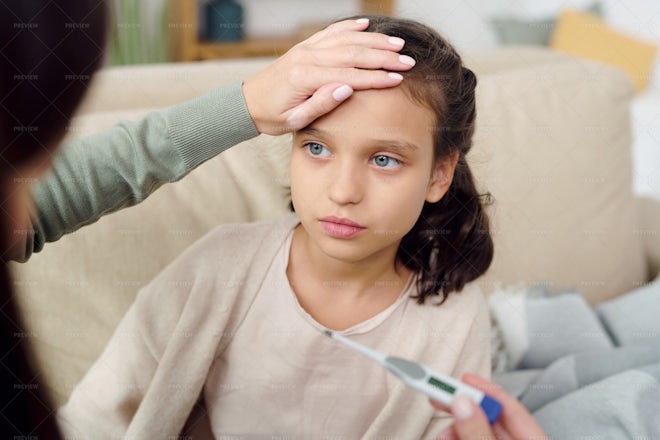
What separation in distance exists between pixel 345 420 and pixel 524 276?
620 mm

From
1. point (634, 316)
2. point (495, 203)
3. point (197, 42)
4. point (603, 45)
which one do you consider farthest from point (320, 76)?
point (197, 42)

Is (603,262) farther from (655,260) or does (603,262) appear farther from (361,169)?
(361,169)

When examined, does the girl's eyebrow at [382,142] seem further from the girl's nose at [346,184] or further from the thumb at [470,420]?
the thumb at [470,420]

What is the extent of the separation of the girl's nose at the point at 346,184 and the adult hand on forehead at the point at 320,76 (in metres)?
0.07

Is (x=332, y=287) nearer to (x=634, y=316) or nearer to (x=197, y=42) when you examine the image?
(x=634, y=316)

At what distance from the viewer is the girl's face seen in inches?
32.4

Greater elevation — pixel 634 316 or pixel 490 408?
pixel 490 408

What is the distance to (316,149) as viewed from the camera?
34.1 inches

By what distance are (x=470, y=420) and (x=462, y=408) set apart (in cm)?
1

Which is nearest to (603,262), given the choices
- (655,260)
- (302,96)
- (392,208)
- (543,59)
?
(655,260)

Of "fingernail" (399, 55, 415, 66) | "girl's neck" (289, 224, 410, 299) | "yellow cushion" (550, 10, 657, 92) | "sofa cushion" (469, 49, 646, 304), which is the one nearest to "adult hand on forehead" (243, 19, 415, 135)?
"fingernail" (399, 55, 415, 66)

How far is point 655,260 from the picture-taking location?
1.67m

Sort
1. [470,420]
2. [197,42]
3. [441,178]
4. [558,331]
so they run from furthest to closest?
[197,42]
[558,331]
[441,178]
[470,420]

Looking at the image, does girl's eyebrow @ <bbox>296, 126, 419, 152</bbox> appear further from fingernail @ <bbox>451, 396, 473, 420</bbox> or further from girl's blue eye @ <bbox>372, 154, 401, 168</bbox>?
fingernail @ <bbox>451, 396, 473, 420</bbox>
